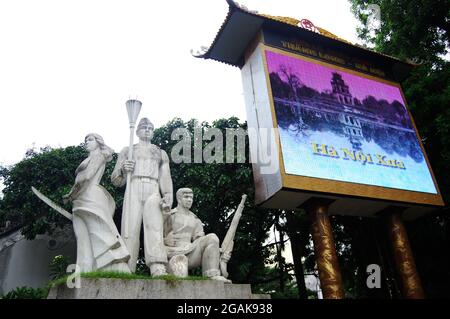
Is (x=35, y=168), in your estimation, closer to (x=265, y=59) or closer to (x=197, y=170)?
(x=197, y=170)

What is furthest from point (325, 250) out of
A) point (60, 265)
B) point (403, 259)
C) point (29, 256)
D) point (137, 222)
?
point (29, 256)

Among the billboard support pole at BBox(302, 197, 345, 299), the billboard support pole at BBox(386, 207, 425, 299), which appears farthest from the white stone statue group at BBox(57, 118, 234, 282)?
the billboard support pole at BBox(386, 207, 425, 299)

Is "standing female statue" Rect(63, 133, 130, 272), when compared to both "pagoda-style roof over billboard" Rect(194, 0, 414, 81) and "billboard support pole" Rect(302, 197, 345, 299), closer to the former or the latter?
"billboard support pole" Rect(302, 197, 345, 299)

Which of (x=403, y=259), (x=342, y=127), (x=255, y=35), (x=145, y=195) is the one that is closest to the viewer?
(x=145, y=195)

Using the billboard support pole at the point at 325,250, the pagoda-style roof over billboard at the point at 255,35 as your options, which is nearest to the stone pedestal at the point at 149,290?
the billboard support pole at the point at 325,250

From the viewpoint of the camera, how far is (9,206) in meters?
13.2

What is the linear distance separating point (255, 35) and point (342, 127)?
3797mm

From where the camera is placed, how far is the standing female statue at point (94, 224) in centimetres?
463

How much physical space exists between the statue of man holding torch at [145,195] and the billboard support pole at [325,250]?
5536 millimetres

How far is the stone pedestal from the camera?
4047 millimetres

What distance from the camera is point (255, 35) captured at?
12273mm

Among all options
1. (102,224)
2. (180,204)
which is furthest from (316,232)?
(102,224)

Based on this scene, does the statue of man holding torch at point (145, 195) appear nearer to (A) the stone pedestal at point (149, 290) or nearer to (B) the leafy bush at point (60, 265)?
(A) the stone pedestal at point (149, 290)

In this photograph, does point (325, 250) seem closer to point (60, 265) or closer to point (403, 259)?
point (403, 259)
